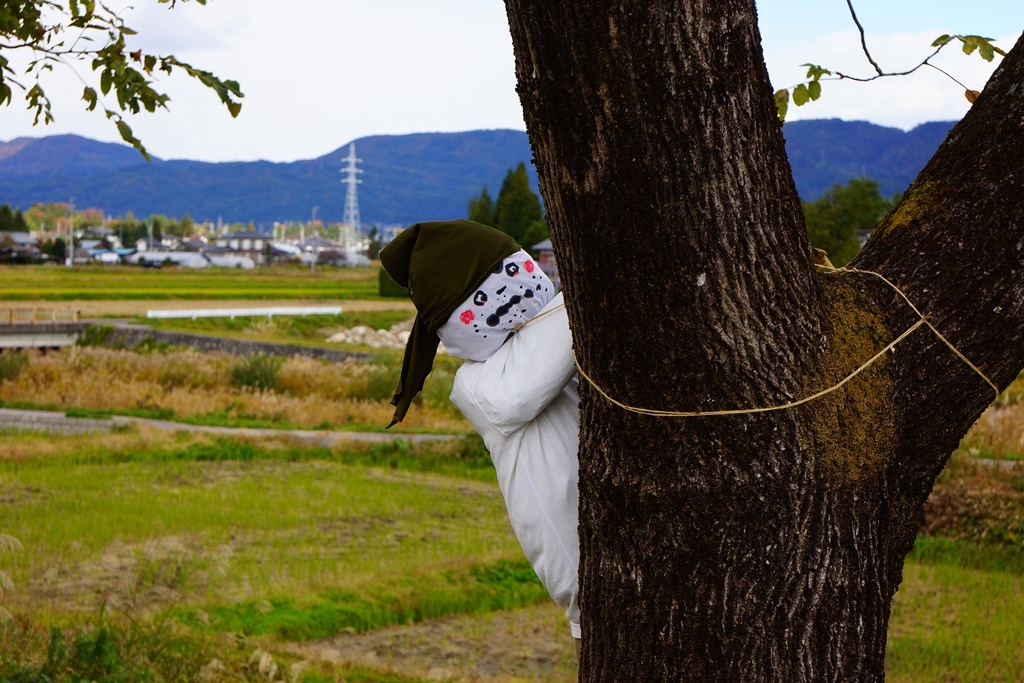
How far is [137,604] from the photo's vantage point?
5863mm

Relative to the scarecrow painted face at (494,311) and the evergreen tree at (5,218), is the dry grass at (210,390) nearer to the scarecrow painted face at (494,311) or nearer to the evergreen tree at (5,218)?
the scarecrow painted face at (494,311)

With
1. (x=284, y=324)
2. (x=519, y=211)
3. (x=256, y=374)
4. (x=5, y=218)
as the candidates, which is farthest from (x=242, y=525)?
(x=5, y=218)

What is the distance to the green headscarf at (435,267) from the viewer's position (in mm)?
2354

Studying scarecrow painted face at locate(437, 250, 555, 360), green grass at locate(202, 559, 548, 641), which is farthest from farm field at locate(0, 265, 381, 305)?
scarecrow painted face at locate(437, 250, 555, 360)

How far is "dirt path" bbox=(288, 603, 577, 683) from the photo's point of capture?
5582mm

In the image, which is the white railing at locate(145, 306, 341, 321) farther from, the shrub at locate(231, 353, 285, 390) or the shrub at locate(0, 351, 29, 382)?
the shrub at locate(231, 353, 285, 390)

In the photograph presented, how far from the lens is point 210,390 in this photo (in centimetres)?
1809

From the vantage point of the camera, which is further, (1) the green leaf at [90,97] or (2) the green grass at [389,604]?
(2) the green grass at [389,604]

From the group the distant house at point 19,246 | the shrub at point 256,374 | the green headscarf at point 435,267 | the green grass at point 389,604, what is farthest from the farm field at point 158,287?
the green headscarf at point 435,267

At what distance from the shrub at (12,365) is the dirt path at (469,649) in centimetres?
1410

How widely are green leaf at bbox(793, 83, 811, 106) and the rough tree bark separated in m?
1.30

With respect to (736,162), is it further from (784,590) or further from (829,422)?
(784,590)

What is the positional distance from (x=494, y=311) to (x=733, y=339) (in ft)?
2.40

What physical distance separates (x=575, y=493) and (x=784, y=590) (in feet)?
1.86
